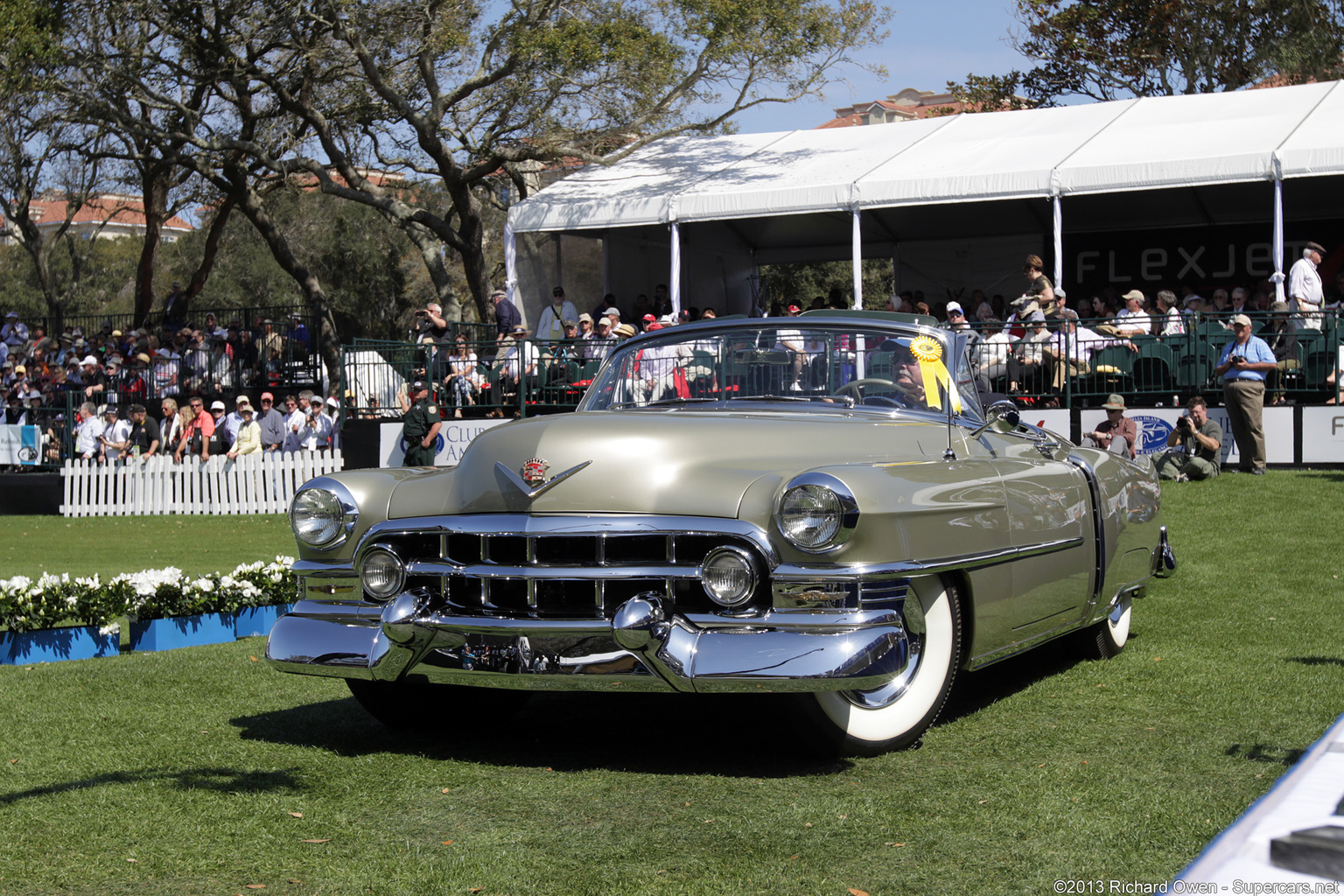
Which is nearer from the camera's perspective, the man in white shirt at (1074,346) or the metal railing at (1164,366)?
the metal railing at (1164,366)

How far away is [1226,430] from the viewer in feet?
47.6

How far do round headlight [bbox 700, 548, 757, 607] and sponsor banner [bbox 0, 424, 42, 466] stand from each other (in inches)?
788

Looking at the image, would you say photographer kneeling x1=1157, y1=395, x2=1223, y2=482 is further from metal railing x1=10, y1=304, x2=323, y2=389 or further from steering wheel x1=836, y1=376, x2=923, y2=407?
metal railing x1=10, y1=304, x2=323, y2=389

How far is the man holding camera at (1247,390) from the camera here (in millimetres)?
13641

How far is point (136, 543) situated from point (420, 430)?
3.57 meters

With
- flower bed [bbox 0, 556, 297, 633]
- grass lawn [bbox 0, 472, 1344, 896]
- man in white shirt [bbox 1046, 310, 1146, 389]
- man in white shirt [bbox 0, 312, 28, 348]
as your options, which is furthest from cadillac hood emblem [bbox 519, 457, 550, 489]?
man in white shirt [bbox 0, 312, 28, 348]

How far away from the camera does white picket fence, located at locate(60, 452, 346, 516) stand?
18391mm

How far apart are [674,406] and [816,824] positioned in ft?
7.62

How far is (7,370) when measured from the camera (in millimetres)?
27609

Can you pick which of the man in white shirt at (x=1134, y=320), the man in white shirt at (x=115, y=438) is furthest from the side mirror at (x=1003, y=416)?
the man in white shirt at (x=115, y=438)

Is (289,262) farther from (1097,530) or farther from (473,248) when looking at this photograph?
(1097,530)

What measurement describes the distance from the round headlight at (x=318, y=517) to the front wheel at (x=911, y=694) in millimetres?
1851

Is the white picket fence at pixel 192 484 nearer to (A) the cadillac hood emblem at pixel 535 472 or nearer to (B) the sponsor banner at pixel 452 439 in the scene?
(B) the sponsor banner at pixel 452 439

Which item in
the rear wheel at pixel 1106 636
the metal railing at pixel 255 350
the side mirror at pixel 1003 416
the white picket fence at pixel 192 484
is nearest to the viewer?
the side mirror at pixel 1003 416
